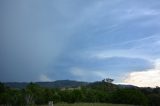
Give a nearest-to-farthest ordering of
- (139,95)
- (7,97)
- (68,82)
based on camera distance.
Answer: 1. (7,97)
2. (139,95)
3. (68,82)

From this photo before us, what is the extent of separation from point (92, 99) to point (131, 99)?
38.0ft

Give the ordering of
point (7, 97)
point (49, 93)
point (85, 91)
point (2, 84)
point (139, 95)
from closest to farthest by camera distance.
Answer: point (7, 97), point (139, 95), point (49, 93), point (85, 91), point (2, 84)

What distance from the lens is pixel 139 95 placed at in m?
68.6

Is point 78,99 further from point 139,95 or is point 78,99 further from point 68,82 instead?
→ point 68,82

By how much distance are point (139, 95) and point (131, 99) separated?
75.4 inches

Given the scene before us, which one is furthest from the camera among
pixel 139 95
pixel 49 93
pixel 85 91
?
pixel 85 91

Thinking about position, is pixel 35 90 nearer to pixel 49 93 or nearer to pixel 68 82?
pixel 49 93

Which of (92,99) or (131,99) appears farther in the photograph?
(92,99)

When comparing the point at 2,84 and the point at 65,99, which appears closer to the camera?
the point at 65,99

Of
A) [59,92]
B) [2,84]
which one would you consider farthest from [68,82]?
[59,92]

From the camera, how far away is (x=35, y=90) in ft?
252

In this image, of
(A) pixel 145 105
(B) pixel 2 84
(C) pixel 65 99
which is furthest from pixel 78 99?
(B) pixel 2 84

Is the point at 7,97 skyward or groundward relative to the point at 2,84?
groundward

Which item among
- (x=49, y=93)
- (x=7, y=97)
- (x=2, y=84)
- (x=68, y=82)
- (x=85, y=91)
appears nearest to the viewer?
(x=7, y=97)
